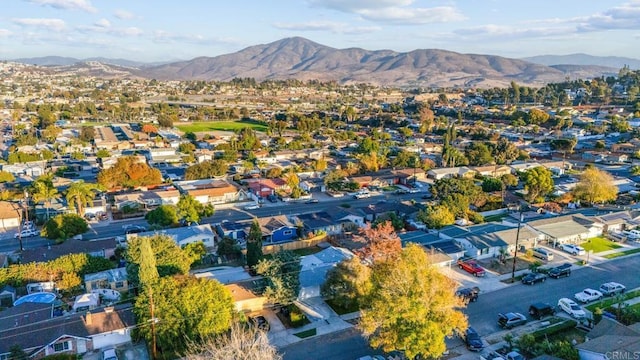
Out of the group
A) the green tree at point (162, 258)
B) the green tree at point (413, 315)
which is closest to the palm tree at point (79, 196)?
the green tree at point (162, 258)

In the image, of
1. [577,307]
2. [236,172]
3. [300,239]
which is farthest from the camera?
[236,172]

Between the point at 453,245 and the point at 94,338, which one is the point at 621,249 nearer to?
the point at 453,245

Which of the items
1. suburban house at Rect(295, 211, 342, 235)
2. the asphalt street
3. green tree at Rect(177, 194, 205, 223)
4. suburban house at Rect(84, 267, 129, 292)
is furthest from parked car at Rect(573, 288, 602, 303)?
green tree at Rect(177, 194, 205, 223)

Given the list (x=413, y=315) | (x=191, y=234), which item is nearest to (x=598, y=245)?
(x=413, y=315)

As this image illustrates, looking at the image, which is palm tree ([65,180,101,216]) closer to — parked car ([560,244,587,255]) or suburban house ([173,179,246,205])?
suburban house ([173,179,246,205])

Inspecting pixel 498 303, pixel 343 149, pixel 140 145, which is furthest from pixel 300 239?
pixel 140 145

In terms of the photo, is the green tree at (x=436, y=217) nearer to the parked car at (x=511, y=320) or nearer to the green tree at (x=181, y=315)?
the parked car at (x=511, y=320)
